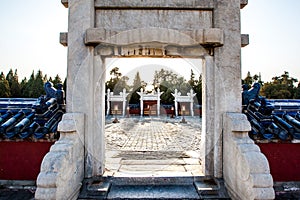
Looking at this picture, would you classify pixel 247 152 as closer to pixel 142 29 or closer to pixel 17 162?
pixel 142 29

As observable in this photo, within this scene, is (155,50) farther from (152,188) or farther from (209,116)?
(152,188)

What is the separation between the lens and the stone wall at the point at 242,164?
268cm

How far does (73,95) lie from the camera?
365 cm

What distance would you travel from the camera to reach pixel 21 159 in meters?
3.78

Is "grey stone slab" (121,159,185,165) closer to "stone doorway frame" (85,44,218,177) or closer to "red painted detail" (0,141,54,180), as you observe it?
"stone doorway frame" (85,44,218,177)

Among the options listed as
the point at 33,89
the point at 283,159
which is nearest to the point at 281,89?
the point at 283,159

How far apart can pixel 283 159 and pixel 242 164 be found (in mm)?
1293

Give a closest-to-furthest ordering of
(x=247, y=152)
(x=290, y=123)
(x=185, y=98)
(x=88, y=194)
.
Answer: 1. (x=247, y=152)
2. (x=88, y=194)
3. (x=290, y=123)
4. (x=185, y=98)

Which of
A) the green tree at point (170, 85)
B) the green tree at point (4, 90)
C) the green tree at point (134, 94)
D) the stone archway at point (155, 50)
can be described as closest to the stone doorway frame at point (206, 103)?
the stone archway at point (155, 50)

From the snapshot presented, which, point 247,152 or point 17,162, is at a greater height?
point 247,152

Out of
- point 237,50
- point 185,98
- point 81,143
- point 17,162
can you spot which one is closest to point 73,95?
point 81,143

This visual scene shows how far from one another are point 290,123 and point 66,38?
13.2 ft

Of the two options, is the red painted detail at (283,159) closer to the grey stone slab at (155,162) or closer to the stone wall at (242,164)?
the stone wall at (242,164)

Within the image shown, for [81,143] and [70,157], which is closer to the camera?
[70,157]
